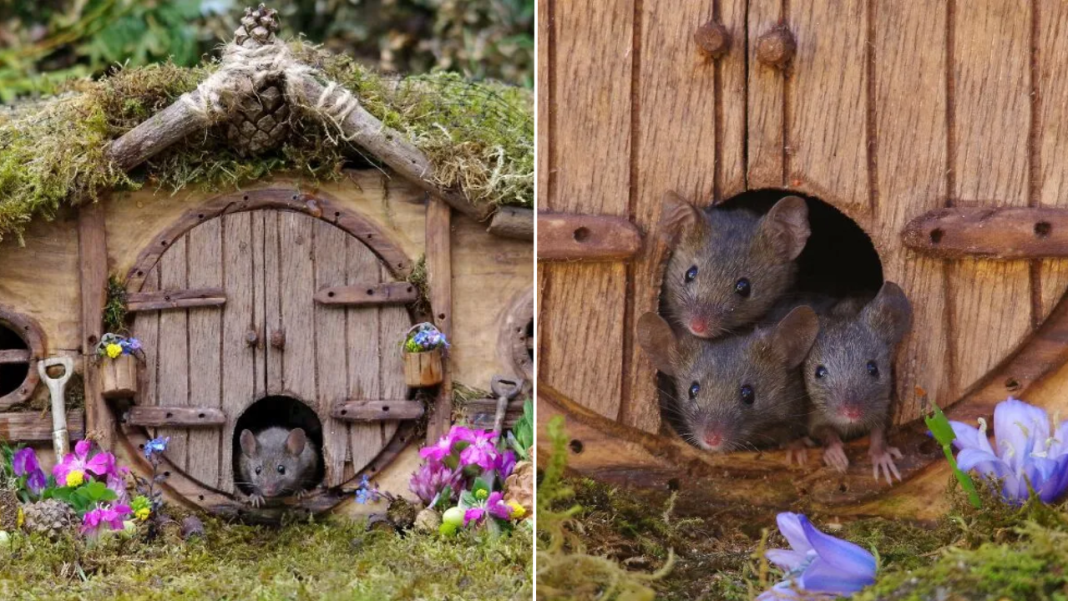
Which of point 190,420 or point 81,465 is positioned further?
point 190,420

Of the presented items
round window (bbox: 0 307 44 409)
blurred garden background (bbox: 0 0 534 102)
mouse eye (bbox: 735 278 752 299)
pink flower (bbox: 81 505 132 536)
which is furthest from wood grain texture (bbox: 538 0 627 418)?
blurred garden background (bbox: 0 0 534 102)

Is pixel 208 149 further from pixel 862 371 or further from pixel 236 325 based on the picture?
pixel 862 371

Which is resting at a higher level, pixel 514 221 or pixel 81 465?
pixel 514 221

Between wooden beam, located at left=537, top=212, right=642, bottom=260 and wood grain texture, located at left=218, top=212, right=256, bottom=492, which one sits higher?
wooden beam, located at left=537, top=212, right=642, bottom=260

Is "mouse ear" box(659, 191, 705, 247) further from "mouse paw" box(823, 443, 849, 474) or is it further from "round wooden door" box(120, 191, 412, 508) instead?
"round wooden door" box(120, 191, 412, 508)

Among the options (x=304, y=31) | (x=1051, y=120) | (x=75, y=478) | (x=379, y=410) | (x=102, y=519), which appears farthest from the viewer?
(x=304, y=31)

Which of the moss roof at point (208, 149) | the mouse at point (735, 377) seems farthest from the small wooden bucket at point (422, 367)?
the mouse at point (735, 377)

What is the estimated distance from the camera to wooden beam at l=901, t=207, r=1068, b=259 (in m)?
2.34

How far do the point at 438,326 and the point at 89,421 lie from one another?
1.28 m

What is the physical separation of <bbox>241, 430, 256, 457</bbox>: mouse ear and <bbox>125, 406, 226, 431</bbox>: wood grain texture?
220 millimetres

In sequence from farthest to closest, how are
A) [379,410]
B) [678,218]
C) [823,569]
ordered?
1. [379,410]
2. [678,218]
3. [823,569]

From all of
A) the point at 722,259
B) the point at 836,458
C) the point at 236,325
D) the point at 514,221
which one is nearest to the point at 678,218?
the point at 722,259

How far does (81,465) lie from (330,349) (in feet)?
2.97

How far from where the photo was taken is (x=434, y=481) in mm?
4020
